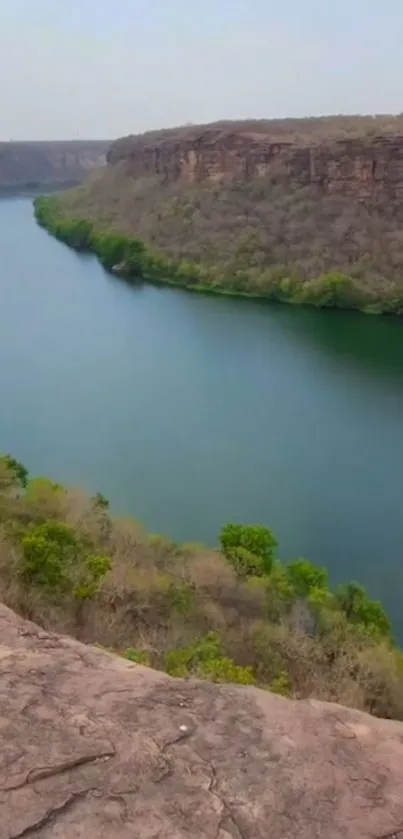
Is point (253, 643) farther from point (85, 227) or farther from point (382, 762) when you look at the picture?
point (85, 227)

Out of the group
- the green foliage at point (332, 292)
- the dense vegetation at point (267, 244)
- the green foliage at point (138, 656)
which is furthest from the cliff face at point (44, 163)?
the green foliage at point (138, 656)

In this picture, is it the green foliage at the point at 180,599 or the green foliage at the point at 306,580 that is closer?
the green foliage at the point at 180,599

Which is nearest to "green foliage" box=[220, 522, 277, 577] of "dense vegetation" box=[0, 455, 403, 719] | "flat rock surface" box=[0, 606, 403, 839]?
"dense vegetation" box=[0, 455, 403, 719]

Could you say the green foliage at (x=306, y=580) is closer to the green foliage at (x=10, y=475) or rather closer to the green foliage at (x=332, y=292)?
the green foliage at (x=10, y=475)

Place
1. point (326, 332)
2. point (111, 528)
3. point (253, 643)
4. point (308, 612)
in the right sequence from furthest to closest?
1. point (326, 332)
2. point (111, 528)
3. point (308, 612)
4. point (253, 643)

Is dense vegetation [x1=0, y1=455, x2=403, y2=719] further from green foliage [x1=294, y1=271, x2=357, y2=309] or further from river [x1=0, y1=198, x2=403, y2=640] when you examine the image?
green foliage [x1=294, y1=271, x2=357, y2=309]

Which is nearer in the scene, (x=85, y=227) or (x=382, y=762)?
(x=382, y=762)

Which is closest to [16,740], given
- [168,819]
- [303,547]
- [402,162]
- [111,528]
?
[168,819]
